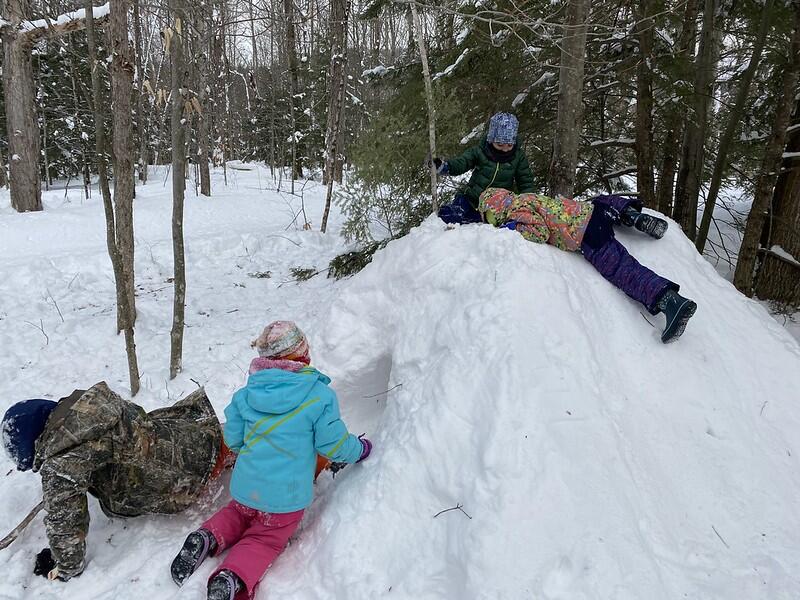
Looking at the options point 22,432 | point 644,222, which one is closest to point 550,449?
point 644,222

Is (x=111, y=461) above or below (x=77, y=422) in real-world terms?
below

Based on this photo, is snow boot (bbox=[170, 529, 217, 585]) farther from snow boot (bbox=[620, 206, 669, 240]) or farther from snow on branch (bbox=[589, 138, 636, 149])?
snow on branch (bbox=[589, 138, 636, 149])

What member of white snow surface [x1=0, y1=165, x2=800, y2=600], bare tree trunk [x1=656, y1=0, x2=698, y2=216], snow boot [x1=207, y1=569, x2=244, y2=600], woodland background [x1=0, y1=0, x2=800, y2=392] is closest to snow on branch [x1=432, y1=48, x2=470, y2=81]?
woodland background [x1=0, y1=0, x2=800, y2=392]

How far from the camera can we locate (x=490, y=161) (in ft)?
15.5

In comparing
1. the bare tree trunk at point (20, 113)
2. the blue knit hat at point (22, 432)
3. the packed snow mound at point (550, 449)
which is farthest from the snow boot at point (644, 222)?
the bare tree trunk at point (20, 113)

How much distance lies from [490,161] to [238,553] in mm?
3959

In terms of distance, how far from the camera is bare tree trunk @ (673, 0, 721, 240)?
5.55 meters

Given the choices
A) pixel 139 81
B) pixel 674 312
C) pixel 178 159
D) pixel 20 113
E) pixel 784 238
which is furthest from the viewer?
pixel 139 81

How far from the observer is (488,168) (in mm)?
4723

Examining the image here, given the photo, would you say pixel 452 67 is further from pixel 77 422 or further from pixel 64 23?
pixel 64 23

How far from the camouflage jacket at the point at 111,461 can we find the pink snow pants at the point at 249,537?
1.44ft

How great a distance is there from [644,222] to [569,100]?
1.45 meters

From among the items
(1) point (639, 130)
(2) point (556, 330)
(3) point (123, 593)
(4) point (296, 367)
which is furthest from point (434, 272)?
(1) point (639, 130)

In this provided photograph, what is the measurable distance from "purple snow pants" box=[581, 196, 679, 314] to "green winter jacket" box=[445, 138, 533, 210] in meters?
Result: 1.10
